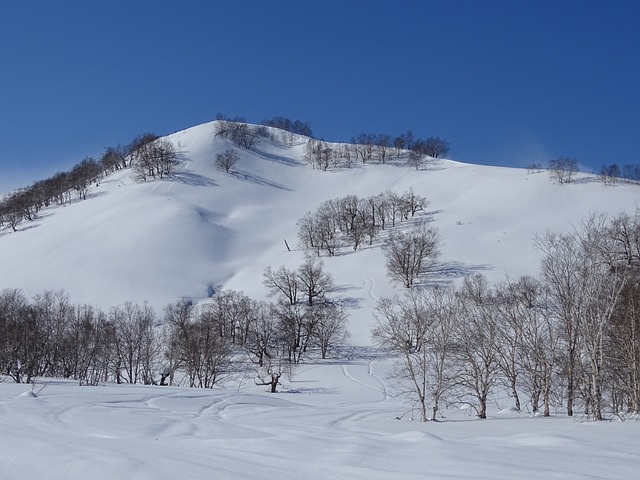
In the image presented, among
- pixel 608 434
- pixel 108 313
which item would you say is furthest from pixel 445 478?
pixel 108 313

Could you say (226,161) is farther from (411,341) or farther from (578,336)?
(578,336)

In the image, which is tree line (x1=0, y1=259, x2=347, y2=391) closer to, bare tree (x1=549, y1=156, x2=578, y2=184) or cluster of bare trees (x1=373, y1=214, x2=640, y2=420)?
cluster of bare trees (x1=373, y1=214, x2=640, y2=420)

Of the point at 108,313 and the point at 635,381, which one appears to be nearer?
the point at 635,381

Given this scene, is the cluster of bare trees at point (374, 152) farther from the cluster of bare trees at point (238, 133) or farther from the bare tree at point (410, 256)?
the bare tree at point (410, 256)

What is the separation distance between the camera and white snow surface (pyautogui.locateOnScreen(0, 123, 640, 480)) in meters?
6.45

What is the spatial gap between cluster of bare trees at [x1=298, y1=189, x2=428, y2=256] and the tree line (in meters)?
22.7

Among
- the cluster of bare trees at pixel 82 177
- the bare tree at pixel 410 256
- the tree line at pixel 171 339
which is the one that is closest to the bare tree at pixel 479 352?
the tree line at pixel 171 339

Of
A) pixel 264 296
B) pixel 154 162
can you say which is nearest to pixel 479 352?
pixel 264 296

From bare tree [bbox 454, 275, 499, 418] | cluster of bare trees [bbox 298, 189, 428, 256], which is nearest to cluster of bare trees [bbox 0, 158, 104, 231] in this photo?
cluster of bare trees [bbox 298, 189, 428, 256]

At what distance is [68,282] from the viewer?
272 feet

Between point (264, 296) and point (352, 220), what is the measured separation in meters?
29.3

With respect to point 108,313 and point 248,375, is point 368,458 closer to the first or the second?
point 248,375

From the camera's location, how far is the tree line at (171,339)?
51.8 meters

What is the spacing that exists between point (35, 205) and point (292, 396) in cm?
11408
